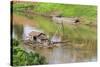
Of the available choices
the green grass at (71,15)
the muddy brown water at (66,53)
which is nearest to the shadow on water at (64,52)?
the muddy brown water at (66,53)

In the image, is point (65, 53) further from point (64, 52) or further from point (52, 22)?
point (52, 22)

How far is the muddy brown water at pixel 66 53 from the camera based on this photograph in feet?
7.76

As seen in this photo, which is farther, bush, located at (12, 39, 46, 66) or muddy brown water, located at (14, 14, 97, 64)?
muddy brown water, located at (14, 14, 97, 64)

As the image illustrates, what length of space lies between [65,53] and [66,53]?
0.5 inches

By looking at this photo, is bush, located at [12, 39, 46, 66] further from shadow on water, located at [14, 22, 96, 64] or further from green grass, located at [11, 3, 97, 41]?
green grass, located at [11, 3, 97, 41]

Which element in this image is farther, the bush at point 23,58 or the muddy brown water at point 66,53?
the muddy brown water at point 66,53

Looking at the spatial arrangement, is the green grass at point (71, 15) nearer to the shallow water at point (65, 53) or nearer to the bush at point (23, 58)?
the shallow water at point (65, 53)

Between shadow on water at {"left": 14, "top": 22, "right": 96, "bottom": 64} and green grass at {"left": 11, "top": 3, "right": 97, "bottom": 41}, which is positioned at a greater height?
green grass at {"left": 11, "top": 3, "right": 97, "bottom": 41}

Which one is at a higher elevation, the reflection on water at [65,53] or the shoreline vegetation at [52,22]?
the shoreline vegetation at [52,22]

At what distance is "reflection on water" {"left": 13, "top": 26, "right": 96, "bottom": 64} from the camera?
234 centimetres

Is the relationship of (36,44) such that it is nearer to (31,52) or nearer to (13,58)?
(31,52)

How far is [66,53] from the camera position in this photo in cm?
244

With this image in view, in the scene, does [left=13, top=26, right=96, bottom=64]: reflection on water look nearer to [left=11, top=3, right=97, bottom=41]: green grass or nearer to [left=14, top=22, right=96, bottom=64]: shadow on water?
[left=14, top=22, right=96, bottom=64]: shadow on water

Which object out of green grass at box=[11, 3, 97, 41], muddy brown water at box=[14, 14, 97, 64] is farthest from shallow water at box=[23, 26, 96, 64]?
green grass at box=[11, 3, 97, 41]
